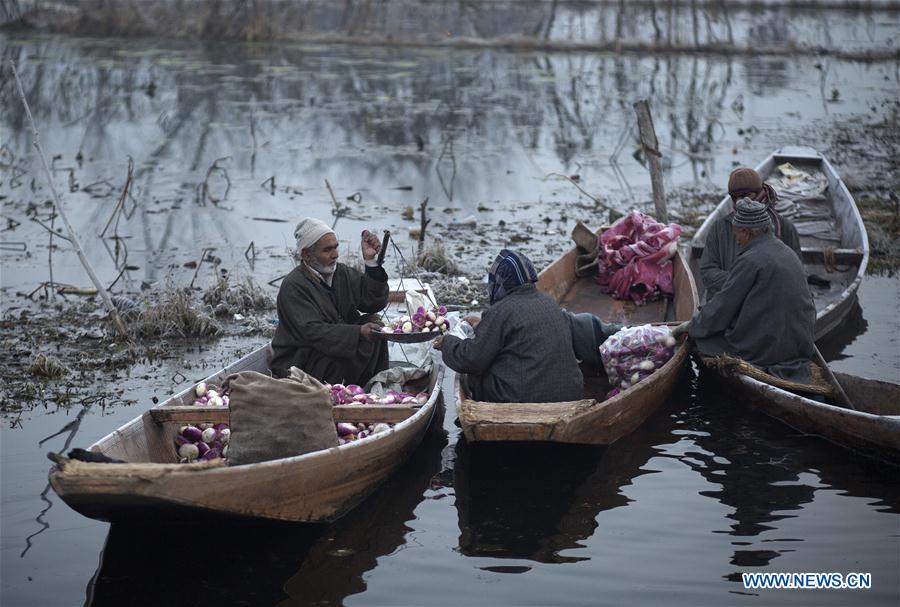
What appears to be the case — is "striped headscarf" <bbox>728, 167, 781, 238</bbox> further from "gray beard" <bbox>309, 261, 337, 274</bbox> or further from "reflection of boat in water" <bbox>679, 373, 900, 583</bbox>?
"gray beard" <bbox>309, 261, 337, 274</bbox>

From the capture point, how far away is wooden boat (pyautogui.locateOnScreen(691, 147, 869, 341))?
25.0 ft

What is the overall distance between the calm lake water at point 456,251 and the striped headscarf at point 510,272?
3.05ft

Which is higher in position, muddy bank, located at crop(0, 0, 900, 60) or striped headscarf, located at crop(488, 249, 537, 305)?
muddy bank, located at crop(0, 0, 900, 60)

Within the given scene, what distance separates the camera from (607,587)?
177 inches

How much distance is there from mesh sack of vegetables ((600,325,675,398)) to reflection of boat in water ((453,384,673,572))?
1.08 ft

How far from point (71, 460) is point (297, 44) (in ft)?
60.7

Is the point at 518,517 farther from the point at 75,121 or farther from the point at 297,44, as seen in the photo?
the point at 297,44

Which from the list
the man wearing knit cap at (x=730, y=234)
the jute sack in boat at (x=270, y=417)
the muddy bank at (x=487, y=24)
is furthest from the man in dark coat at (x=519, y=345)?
the muddy bank at (x=487, y=24)

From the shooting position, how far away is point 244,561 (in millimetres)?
4730

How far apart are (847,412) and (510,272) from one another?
74.0 inches

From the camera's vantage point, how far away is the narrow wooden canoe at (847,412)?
5.24 meters

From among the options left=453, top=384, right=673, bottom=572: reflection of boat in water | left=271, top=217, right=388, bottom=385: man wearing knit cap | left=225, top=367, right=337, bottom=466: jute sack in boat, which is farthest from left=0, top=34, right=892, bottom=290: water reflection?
left=225, top=367, right=337, bottom=466: jute sack in boat

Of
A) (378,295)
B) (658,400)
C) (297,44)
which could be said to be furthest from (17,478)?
(297,44)

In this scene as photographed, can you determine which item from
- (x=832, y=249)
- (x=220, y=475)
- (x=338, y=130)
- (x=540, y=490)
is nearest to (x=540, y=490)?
(x=540, y=490)
